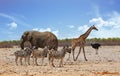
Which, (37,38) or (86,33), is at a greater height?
(86,33)

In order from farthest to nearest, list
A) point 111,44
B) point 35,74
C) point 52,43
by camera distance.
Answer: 1. point 111,44
2. point 52,43
3. point 35,74

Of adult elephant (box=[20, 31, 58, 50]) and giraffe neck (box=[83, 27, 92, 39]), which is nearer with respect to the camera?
giraffe neck (box=[83, 27, 92, 39])

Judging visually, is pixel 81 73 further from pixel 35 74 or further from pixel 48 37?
pixel 48 37

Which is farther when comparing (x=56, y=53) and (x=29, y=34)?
→ (x=29, y=34)

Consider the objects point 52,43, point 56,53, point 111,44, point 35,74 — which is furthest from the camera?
point 111,44

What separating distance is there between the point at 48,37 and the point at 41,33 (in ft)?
3.31

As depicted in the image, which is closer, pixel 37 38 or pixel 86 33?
pixel 86 33

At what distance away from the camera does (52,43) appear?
31.0 m

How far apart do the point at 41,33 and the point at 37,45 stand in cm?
110

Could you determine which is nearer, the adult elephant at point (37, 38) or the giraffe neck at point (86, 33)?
the giraffe neck at point (86, 33)

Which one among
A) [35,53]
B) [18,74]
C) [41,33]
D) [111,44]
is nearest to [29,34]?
[41,33]

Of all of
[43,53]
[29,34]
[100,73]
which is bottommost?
[100,73]

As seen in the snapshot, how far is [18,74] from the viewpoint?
19.2 m

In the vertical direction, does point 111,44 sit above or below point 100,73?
above
